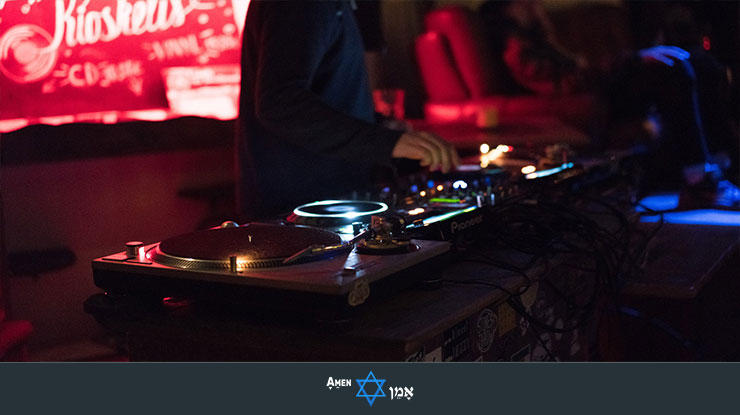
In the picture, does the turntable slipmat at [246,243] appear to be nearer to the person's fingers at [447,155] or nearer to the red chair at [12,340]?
the person's fingers at [447,155]

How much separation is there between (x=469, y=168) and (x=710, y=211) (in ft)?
2.91

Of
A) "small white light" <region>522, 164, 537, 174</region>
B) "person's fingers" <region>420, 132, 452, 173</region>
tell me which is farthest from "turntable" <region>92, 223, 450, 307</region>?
"small white light" <region>522, 164, 537, 174</region>

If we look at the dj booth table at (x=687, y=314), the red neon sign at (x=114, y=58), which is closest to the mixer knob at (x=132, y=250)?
the dj booth table at (x=687, y=314)

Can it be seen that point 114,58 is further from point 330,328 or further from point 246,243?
point 330,328

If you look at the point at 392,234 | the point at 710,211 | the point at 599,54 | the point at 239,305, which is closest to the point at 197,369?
the point at 239,305

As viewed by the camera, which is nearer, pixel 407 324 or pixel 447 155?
pixel 407 324

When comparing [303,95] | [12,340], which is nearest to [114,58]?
[12,340]

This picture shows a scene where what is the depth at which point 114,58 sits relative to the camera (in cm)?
249

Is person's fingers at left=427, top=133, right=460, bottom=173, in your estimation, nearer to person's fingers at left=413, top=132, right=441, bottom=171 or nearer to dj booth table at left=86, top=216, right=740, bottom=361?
person's fingers at left=413, top=132, right=441, bottom=171

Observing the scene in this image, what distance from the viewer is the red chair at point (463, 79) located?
438 cm

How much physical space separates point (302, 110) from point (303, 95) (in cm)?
3

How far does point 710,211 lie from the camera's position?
2.18 m

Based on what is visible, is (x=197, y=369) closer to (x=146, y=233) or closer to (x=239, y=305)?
(x=239, y=305)

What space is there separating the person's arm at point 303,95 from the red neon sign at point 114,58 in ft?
3.39
